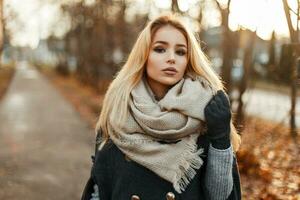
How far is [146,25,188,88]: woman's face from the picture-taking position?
8.22 ft

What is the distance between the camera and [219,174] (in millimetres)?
2346

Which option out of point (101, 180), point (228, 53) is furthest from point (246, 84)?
point (101, 180)

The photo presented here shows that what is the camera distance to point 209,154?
7.79 feet

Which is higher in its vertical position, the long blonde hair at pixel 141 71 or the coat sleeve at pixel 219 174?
the long blonde hair at pixel 141 71

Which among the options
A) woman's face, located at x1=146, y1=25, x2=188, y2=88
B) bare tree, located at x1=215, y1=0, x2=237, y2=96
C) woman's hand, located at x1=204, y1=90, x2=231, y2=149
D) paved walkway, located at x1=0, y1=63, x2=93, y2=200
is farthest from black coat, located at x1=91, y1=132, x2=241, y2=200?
bare tree, located at x1=215, y1=0, x2=237, y2=96

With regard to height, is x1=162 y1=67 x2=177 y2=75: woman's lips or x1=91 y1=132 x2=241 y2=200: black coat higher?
x1=162 y1=67 x2=177 y2=75: woman's lips

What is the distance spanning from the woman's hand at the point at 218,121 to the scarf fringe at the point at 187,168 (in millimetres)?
108

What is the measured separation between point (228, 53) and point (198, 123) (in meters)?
7.11

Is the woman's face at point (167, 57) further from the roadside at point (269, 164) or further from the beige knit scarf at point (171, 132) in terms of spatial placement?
the roadside at point (269, 164)

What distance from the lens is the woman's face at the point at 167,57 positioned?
251 centimetres

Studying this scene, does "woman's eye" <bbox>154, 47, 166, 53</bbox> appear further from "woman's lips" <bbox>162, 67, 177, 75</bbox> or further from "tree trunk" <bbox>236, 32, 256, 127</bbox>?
"tree trunk" <bbox>236, 32, 256, 127</bbox>

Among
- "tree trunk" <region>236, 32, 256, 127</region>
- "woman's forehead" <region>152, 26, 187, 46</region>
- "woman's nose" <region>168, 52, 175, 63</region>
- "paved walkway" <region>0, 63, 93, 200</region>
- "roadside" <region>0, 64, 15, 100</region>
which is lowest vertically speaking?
"roadside" <region>0, 64, 15, 100</region>

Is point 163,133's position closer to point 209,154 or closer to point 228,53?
point 209,154

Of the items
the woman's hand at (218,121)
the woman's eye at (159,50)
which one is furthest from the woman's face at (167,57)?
the woman's hand at (218,121)
